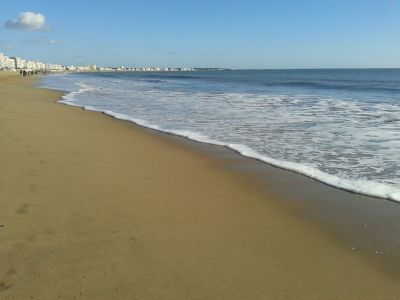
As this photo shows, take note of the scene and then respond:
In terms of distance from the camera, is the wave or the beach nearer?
the beach

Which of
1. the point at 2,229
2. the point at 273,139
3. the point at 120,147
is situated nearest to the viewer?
the point at 2,229

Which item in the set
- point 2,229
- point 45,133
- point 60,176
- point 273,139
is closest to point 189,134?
point 273,139

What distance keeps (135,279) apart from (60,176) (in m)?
3.24

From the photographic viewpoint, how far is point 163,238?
4129mm

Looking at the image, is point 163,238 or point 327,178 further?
point 327,178

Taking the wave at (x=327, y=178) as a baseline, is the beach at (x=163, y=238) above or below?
below

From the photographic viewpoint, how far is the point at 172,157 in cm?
808

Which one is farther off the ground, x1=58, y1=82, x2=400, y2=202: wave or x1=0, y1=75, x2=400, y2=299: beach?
x1=58, y1=82, x2=400, y2=202: wave

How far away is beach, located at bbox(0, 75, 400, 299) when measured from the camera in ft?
10.6

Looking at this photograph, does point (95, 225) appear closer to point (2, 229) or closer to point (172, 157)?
point (2, 229)

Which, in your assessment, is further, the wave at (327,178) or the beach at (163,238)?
the wave at (327,178)

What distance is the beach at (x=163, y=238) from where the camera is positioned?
3.24 meters

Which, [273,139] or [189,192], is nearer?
[189,192]

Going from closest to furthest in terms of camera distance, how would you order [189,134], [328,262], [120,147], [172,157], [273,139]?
[328,262] < [172,157] < [120,147] < [273,139] < [189,134]
